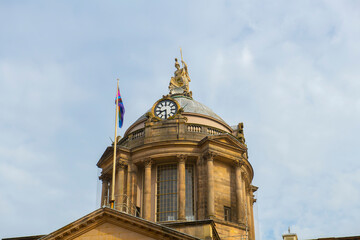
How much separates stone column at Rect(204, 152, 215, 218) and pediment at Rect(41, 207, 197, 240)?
407 inches

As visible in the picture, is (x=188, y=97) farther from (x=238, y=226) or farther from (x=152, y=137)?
(x=238, y=226)

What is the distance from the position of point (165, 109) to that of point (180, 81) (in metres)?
6.56

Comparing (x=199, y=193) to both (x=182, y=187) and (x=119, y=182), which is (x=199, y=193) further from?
(x=119, y=182)

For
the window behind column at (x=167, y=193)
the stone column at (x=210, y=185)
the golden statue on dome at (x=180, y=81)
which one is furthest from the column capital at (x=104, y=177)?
the golden statue on dome at (x=180, y=81)

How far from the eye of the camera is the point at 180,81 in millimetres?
51344

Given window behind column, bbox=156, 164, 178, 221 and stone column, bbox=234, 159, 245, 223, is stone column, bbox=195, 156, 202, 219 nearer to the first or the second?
window behind column, bbox=156, 164, 178, 221

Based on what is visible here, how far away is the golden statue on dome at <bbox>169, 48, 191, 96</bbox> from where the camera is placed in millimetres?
50688

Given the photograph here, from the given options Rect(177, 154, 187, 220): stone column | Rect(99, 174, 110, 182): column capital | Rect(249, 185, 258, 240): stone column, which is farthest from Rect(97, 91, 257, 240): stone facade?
Rect(99, 174, 110, 182): column capital

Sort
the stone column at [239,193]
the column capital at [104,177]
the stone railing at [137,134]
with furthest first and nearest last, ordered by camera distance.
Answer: the column capital at [104,177], the stone railing at [137,134], the stone column at [239,193]

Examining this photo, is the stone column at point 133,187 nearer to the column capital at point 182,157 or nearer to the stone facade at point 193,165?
the stone facade at point 193,165

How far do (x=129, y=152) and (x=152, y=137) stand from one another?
7.23 ft

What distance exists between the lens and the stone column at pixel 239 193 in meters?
41.2

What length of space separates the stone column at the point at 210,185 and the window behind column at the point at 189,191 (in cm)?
174

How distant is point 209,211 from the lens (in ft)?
131
